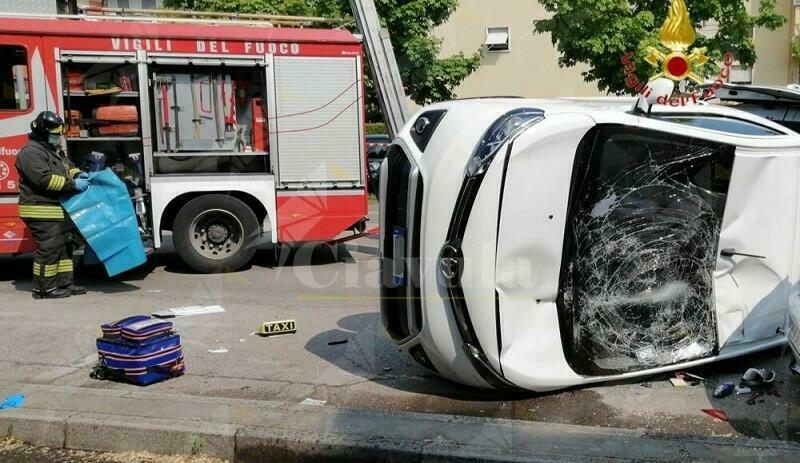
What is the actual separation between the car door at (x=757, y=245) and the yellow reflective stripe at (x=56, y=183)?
5964 mm

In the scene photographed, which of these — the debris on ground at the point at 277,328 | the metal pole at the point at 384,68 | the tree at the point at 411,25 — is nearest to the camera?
the debris on ground at the point at 277,328

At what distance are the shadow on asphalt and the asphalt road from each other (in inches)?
0.4

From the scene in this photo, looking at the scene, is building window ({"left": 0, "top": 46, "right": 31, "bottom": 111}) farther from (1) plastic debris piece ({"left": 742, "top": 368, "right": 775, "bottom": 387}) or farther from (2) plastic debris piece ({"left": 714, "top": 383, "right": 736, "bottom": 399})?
(1) plastic debris piece ({"left": 742, "top": 368, "right": 775, "bottom": 387})

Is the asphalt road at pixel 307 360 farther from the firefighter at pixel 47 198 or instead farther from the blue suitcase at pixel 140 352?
the firefighter at pixel 47 198

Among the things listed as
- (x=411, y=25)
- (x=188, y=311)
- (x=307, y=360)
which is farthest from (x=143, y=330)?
(x=411, y=25)

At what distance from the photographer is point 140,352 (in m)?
5.09

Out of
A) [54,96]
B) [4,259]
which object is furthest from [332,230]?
[4,259]

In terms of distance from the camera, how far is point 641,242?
4.54m

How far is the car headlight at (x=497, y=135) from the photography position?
4.14 metres

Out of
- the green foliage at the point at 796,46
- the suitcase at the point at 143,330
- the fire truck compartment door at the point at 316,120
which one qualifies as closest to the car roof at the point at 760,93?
the fire truck compartment door at the point at 316,120

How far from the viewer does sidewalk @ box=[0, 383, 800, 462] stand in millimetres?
3791

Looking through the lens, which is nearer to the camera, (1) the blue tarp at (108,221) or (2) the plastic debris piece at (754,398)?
(2) the plastic debris piece at (754,398)

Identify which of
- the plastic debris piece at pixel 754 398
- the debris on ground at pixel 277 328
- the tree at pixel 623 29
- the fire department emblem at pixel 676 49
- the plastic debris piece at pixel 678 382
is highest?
the tree at pixel 623 29

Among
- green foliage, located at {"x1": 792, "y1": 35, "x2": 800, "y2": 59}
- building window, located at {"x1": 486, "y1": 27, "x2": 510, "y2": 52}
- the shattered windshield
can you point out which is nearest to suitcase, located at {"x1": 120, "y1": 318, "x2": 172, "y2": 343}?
the shattered windshield
